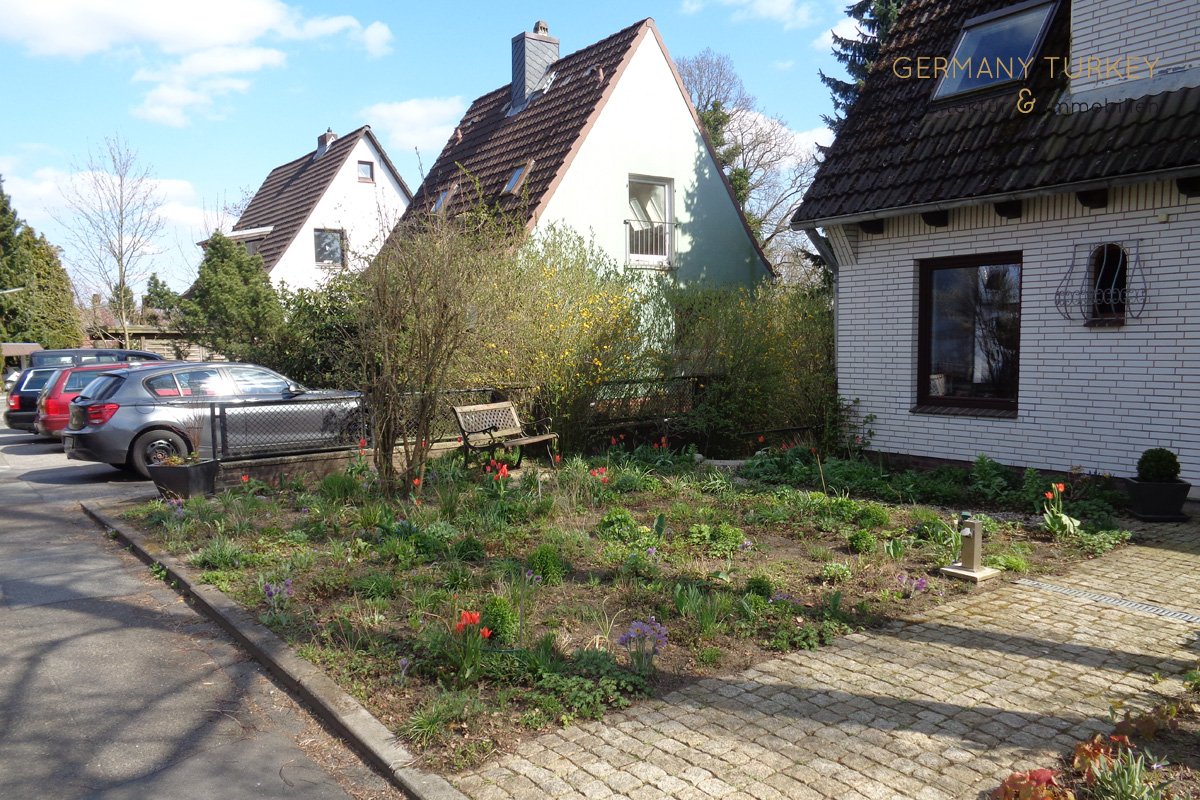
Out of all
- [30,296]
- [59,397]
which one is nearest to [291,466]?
[59,397]

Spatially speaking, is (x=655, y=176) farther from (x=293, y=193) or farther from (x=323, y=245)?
(x=293, y=193)

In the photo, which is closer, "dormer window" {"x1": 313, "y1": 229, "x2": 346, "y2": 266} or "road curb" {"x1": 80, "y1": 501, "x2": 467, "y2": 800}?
"road curb" {"x1": 80, "y1": 501, "x2": 467, "y2": 800}

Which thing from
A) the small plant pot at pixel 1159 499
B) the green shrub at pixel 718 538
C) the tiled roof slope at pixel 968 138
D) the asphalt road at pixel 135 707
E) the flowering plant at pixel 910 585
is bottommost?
the asphalt road at pixel 135 707

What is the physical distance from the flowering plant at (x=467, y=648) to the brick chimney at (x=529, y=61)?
59.8ft

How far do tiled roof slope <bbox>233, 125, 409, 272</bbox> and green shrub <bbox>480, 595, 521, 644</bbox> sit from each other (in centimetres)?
2490

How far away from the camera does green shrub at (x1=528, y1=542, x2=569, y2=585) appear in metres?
6.34

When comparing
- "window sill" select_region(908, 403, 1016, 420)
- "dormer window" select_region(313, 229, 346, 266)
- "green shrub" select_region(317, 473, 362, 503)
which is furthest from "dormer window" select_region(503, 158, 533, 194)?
"dormer window" select_region(313, 229, 346, 266)

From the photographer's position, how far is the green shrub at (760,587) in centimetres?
587

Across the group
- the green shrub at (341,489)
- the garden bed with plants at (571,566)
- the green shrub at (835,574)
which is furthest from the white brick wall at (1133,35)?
the green shrub at (341,489)

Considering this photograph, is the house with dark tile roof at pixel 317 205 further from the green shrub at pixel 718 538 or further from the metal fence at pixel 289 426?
the green shrub at pixel 718 538

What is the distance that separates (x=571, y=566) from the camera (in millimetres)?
6762

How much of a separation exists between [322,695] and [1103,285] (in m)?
8.34

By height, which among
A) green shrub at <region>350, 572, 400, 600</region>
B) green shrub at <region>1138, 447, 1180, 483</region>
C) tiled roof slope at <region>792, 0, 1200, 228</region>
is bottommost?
green shrub at <region>350, 572, 400, 600</region>

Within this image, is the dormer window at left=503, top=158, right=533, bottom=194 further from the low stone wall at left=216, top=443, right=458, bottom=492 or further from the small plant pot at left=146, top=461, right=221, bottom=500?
the small plant pot at left=146, top=461, right=221, bottom=500
